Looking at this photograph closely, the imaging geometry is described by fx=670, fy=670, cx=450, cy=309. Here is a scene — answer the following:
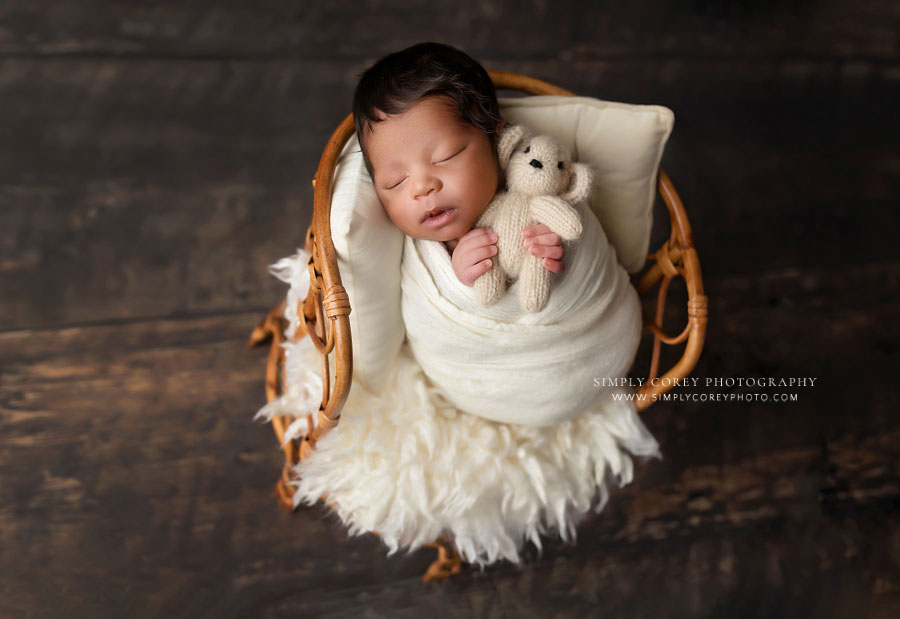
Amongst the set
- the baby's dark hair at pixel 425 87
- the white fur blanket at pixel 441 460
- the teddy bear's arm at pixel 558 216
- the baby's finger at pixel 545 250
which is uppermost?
the baby's dark hair at pixel 425 87

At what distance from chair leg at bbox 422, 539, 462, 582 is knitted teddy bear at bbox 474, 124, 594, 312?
25.4 inches

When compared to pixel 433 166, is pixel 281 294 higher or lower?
lower

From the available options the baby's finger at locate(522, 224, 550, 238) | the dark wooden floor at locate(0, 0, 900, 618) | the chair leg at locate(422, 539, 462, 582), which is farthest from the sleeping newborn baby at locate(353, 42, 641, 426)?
the dark wooden floor at locate(0, 0, 900, 618)

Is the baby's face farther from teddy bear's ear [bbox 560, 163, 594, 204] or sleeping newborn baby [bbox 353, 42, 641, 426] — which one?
teddy bear's ear [bbox 560, 163, 594, 204]

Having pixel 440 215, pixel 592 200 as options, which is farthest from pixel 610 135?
pixel 440 215

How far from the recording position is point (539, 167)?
917 millimetres

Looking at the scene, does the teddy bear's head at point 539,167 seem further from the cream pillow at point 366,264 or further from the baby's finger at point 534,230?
the cream pillow at point 366,264

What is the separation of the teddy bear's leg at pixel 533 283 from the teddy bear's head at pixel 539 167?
10 cm

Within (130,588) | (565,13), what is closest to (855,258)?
(565,13)

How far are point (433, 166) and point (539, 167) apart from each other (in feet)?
0.48

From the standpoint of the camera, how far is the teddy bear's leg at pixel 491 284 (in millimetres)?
899

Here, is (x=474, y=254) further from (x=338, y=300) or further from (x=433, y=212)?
(x=338, y=300)

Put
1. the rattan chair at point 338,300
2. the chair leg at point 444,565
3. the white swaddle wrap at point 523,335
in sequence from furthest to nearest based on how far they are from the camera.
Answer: the chair leg at point 444,565
the white swaddle wrap at point 523,335
the rattan chair at point 338,300

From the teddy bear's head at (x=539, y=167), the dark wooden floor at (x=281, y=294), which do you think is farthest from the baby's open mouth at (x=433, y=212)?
the dark wooden floor at (x=281, y=294)
